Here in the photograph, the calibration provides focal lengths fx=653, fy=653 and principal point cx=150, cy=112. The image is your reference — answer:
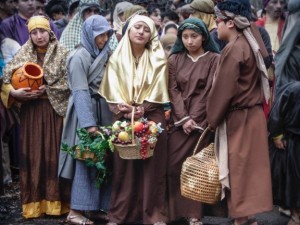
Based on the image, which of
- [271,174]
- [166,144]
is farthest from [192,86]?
[271,174]

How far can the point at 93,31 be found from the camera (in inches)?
255

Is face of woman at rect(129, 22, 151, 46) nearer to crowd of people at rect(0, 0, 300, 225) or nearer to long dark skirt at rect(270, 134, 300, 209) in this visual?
crowd of people at rect(0, 0, 300, 225)

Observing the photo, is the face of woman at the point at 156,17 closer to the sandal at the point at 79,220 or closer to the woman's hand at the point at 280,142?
the woman's hand at the point at 280,142

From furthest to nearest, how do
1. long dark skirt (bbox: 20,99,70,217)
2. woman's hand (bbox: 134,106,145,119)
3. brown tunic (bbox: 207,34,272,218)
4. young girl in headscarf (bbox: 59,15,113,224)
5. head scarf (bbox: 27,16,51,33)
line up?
long dark skirt (bbox: 20,99,70,217) → head scarf (bbox: 27,16,51,33) → young girl in headscarf (bbox: 59,15,113,224) → woman's hand (bbox: 134,106,145,119) → brown tunic (bbox: 207,34,272,218)

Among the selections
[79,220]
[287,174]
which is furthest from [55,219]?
[287,174]

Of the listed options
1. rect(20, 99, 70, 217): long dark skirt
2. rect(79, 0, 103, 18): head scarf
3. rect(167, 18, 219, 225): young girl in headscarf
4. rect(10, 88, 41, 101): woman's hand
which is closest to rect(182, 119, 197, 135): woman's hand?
rect(167, 18, 219, 225): young girl in headscarf

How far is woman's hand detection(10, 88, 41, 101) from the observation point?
260 inches

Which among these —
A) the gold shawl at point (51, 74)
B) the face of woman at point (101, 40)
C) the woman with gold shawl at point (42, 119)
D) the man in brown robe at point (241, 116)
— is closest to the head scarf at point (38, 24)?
the woman with gold shawl at point (42, 119)

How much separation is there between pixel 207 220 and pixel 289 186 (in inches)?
39.7

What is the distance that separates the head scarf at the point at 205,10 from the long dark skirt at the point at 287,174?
250cm

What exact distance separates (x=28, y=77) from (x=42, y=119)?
497mm

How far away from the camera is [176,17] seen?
11.5 metres

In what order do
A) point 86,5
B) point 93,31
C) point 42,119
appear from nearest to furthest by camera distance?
point 93,31 → point 42,119 → point 86,5

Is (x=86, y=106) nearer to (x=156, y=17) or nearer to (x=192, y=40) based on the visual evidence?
(x=192, y=40)
